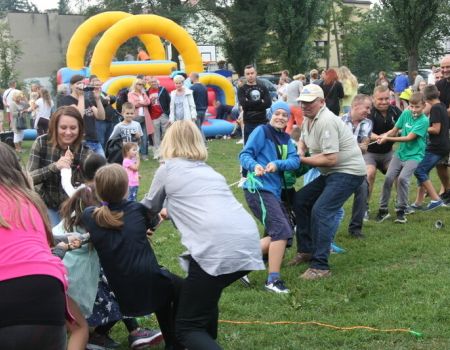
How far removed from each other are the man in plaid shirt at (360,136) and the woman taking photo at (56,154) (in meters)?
3.69

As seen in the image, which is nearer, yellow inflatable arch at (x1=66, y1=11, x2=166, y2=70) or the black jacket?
the black jacket

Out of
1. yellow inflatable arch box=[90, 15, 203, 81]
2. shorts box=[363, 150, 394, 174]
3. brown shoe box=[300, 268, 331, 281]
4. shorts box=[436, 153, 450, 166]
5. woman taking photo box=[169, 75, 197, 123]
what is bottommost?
brown shoe box=[300, 268, 331, 281]

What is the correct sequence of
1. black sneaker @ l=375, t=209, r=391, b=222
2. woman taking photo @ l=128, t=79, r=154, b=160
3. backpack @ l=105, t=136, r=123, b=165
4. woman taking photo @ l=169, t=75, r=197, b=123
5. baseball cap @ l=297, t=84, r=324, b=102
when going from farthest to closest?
woman taking photo @ l=128, t=79, r=154, b=160
woman taking photo @ l=169, t=75, r=197, b=123
backpack @ l=105, t=136, r=123, b=165
black sneaker @ l=375, t=209, r=391, b=222
baseball cap @ l=297, t=84, r=324, b=102

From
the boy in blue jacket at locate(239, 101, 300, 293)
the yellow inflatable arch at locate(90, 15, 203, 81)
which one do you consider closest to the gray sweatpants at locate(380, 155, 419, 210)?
the boy in blue jacket at locate(239, 101, 300, 293)

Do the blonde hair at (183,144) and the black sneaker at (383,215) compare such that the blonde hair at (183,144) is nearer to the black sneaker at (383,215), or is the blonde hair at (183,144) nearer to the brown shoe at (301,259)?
the brown shoe at (301,259)

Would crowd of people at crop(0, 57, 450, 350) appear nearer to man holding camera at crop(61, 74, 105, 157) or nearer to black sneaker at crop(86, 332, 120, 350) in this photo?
black sneaker at crop(86, 332, 120, 350)

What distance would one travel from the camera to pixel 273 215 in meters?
5.73

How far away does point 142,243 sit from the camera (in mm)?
3992

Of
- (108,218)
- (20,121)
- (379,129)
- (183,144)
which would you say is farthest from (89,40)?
(108,218)

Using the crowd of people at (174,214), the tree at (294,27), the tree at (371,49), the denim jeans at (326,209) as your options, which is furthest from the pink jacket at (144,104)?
the tree at (371,49)

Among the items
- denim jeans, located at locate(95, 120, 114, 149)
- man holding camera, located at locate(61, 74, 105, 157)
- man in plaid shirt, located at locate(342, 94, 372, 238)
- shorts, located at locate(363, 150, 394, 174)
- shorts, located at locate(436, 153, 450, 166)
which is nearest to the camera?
man in plaid shirt, located at locate(342, 94, 372, 238)

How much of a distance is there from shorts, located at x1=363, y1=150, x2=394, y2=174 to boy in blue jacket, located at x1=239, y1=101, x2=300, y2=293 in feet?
8.24

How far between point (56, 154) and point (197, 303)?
1936 mm

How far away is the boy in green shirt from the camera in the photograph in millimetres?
7980
